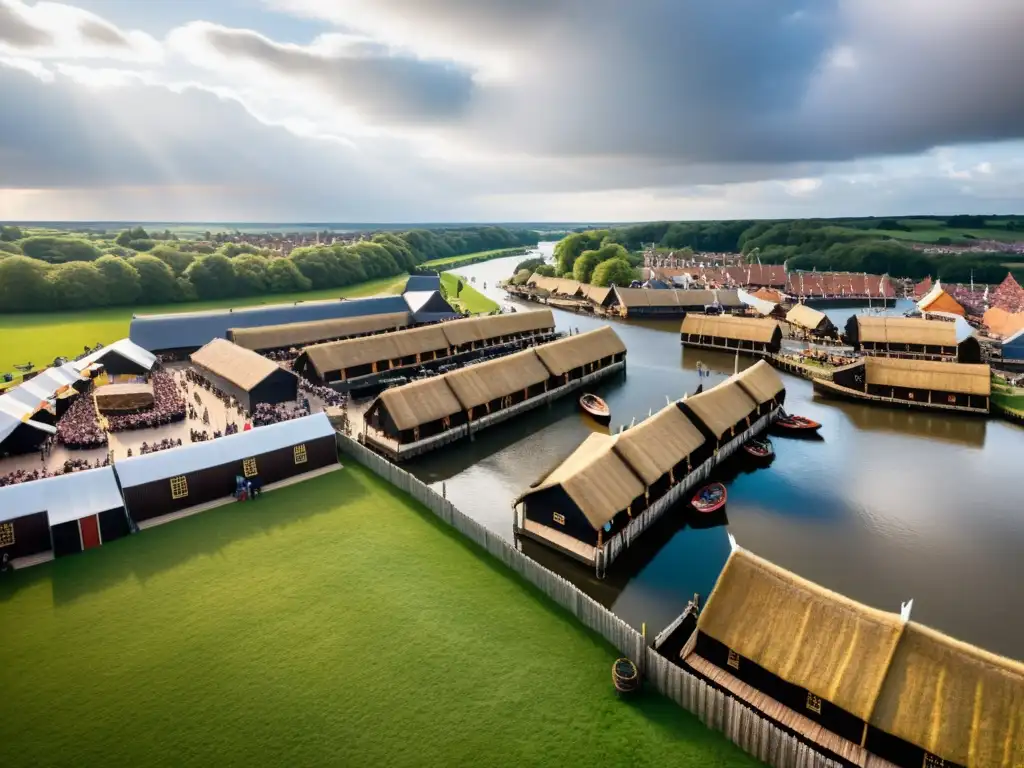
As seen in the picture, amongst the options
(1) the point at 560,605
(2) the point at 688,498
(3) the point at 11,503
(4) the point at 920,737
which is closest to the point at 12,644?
(3) the point at 11,503

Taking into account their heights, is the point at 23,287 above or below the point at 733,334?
above

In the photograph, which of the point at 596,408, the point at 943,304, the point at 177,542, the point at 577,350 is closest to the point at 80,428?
the point at 177,542

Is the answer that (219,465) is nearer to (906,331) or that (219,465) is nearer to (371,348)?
(371,348)

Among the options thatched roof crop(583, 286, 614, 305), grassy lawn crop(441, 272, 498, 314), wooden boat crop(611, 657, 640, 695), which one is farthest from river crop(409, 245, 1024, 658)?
thatched roof crop(583, 286, 614, 305)

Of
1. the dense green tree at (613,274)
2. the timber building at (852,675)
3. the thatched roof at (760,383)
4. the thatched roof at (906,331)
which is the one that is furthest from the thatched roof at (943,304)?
the timber building at (852,675)

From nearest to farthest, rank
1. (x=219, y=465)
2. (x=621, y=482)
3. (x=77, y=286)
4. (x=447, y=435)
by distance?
(x=621, y=482) → (x=219, y=465) → (x=447, y=435) → (x=77, y=286)

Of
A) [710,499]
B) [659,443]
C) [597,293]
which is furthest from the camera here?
[597,293]

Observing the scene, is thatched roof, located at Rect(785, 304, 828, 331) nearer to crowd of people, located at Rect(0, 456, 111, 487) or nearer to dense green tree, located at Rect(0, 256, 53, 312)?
crowd of people, located at Rect(0, 456, 111, 487)
